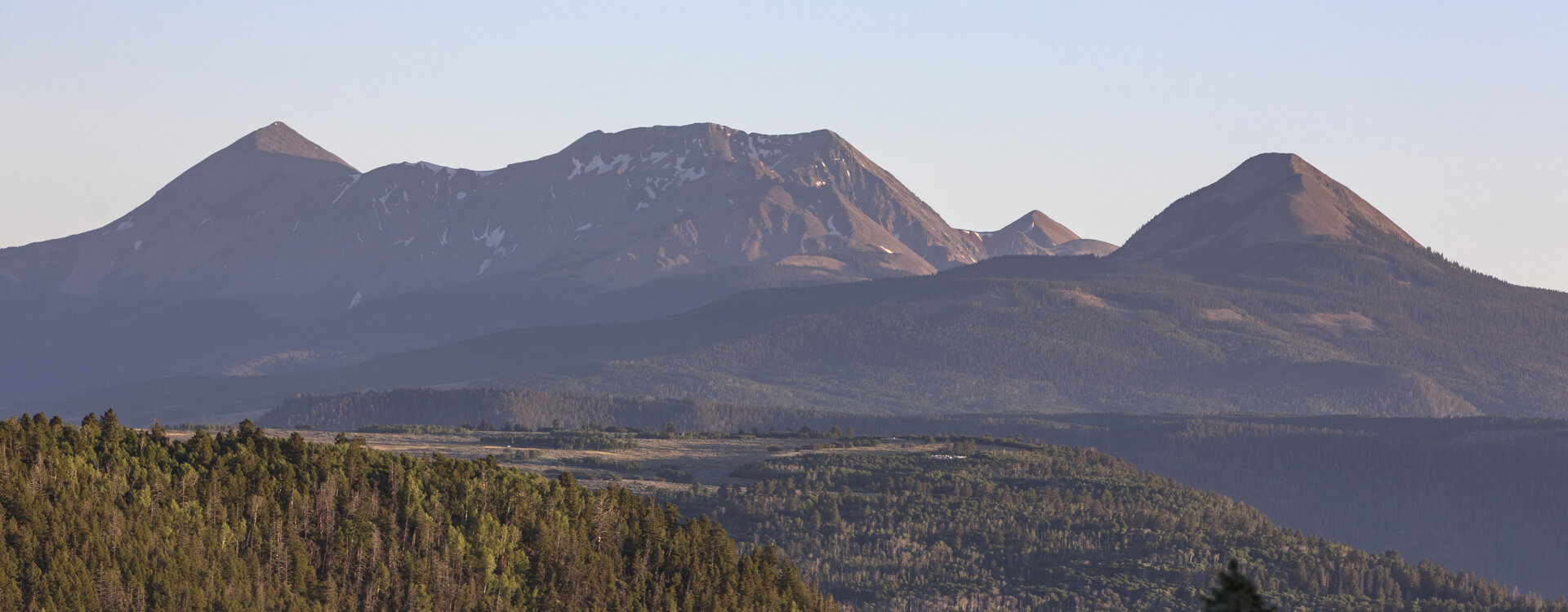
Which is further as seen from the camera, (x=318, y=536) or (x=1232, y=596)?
(x=318, y=536)

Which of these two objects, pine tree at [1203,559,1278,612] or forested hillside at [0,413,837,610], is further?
forested hillside at [0,413,837,610]

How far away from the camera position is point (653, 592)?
143375mm

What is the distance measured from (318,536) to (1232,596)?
92.3 meters

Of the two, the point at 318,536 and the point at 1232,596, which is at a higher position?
the point at 1232,596

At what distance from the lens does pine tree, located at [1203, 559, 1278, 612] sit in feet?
154

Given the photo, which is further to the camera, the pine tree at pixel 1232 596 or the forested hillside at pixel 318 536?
the forested hillside at pixel 318 536

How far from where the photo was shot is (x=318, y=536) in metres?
130

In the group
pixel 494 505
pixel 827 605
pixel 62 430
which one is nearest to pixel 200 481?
pixel 62 430

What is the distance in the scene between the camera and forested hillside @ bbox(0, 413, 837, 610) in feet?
380

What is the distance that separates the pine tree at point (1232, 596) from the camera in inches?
1852

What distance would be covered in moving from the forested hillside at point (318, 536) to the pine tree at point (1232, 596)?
77.6 metres

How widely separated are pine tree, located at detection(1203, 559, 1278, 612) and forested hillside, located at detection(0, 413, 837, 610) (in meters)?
77.6

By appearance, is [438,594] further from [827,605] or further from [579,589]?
[827,605]

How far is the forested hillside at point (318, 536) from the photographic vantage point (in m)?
116
